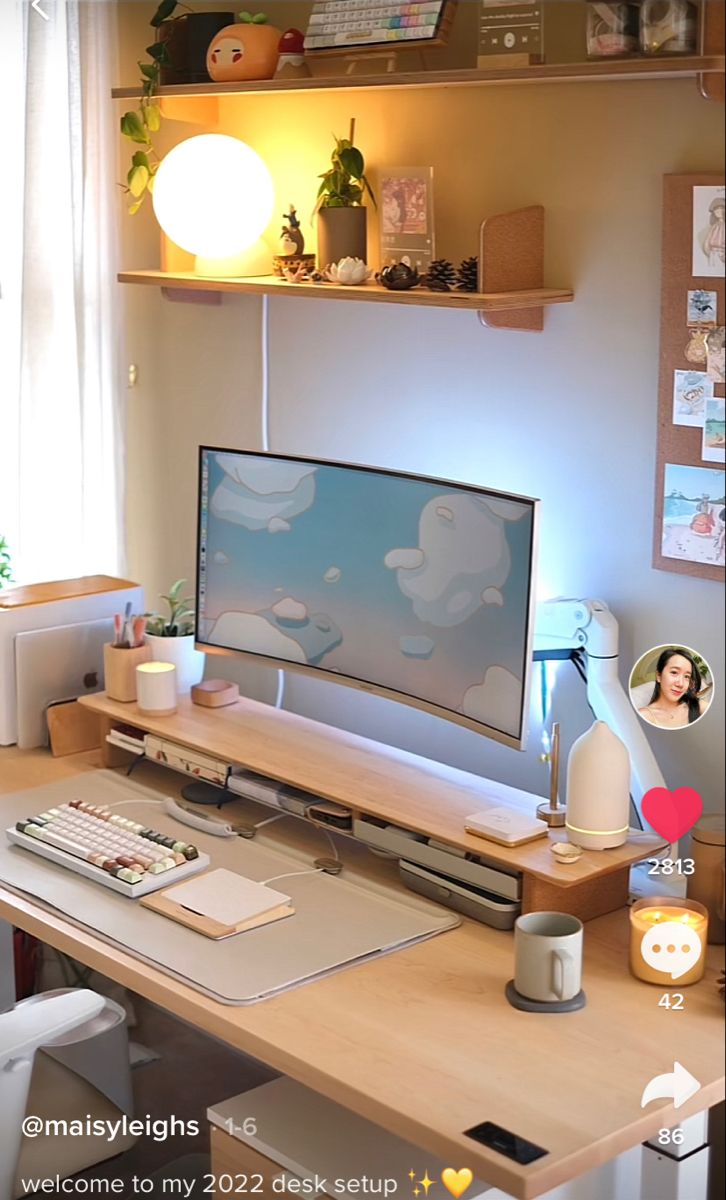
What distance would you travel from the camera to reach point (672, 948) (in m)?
1.74

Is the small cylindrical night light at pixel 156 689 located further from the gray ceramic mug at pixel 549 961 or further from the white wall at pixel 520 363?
the gray ceramic mug at pixel 549 961

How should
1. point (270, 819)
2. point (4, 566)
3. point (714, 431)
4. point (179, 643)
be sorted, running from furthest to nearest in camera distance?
1. point (4, 566)
2. point (179, 643)
3. point (270, 819)
4. point (714, 431)

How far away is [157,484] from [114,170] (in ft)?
2.01

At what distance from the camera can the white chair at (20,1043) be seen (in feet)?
6.32

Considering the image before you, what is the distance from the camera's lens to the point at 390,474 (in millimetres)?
2178

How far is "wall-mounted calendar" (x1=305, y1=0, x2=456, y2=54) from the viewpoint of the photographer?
82.4 inches

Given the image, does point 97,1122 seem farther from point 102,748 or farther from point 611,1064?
point 611,1064

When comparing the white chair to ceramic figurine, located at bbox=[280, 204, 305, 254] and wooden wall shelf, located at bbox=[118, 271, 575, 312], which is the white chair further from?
ceramic figurine, located at bbox=[280, 204, 305, 254]

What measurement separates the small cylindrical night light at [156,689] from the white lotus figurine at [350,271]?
0.67 metres

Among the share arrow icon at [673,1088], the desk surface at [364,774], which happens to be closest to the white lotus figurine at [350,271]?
the desk surface at [364,774]

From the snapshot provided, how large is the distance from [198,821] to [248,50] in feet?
3.91

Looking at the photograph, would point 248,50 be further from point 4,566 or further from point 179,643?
point 4,566

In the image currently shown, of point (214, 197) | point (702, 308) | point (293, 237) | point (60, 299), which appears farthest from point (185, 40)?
point (702, 308)

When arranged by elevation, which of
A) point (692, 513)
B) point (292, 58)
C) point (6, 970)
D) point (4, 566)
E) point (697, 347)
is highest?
point (292, 58)
